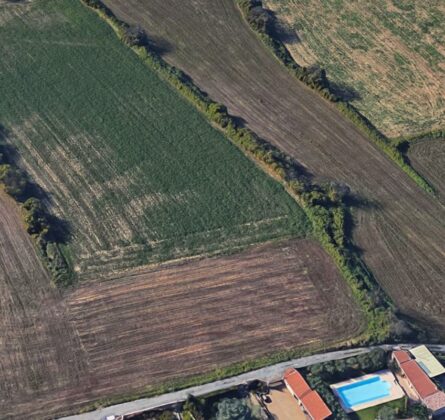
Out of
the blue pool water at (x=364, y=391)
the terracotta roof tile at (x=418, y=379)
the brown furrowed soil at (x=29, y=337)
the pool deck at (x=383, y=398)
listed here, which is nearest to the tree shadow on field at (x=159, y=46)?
the brown furrowed soil at (x=29, y=337)

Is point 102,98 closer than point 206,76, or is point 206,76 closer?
point 102,98

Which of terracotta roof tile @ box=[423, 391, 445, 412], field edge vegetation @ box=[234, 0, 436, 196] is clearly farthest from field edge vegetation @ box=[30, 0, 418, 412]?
field edge vegetation @ box=[234, 0, 436, 196]

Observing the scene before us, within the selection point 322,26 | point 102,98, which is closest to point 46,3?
point 102,98

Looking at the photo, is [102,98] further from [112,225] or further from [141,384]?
[141,384]

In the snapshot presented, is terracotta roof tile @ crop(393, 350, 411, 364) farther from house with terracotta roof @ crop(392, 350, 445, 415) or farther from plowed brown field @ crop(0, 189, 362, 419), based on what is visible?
plowed brown field @ crop(0, 189, 362, 419)

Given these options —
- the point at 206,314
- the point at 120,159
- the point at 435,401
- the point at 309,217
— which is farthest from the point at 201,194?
the point at 435,401

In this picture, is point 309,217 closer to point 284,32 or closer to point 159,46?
point 159,46
